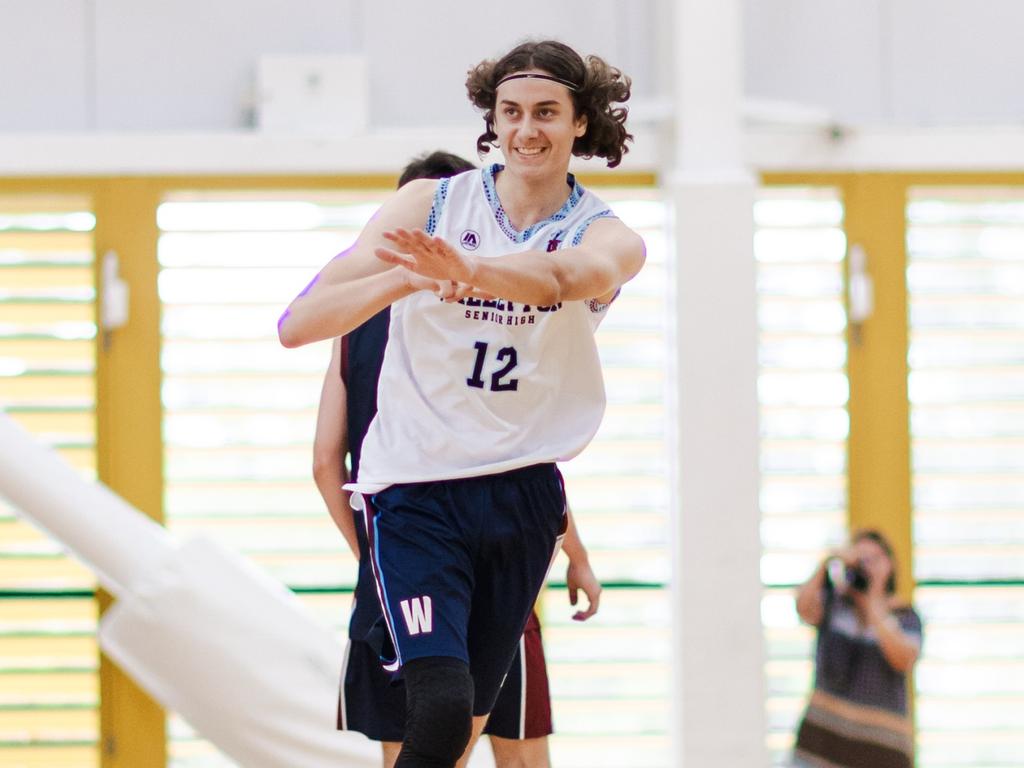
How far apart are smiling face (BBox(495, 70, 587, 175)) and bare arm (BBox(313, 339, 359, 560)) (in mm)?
680

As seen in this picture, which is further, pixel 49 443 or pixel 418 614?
pixel 49 443

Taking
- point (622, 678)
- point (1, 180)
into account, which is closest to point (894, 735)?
point (622, 678)

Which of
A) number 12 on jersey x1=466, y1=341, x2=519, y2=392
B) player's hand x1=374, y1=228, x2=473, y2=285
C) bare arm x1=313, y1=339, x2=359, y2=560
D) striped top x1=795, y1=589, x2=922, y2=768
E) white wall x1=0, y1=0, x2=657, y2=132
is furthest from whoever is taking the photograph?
white wall x1=0, y1=0, x2=657, y2=132

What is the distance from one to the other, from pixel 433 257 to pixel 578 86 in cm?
54

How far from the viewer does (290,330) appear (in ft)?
7.05

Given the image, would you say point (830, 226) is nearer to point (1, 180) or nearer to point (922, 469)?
point (922, 469)

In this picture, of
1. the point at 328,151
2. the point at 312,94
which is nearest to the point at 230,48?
the point at 312,94

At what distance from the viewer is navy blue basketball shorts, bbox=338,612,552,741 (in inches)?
104

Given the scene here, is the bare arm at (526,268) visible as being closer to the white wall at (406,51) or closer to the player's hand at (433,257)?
the player's hand at (433,257)

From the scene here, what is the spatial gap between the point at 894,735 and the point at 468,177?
2.09 m

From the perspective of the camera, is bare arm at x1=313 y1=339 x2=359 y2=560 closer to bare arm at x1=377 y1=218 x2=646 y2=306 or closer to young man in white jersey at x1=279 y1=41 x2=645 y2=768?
young man in white jersey at x1=279 y1=41 x2=645 y2=768

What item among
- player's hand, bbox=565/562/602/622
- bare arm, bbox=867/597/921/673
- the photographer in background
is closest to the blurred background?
the photographer in background

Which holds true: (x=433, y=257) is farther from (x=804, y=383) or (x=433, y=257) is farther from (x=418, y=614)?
(x=804, y=383)

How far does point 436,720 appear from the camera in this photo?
2002 millimetres
